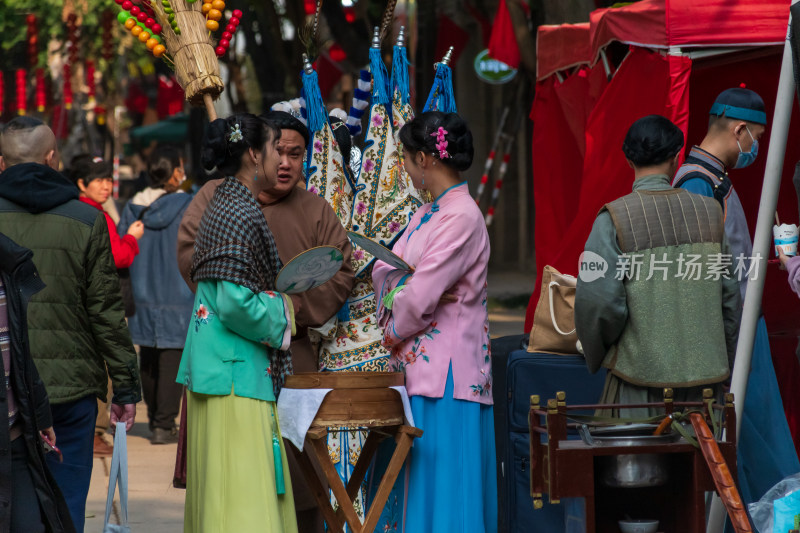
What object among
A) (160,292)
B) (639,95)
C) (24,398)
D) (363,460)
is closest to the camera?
(24,398)

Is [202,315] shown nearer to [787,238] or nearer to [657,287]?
[657,287]

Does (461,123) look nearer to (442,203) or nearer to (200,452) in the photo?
(442,203)

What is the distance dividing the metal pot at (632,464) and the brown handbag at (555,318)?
1.31 meters

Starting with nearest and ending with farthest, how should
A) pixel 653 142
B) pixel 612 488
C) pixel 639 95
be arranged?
1. pixel 612 488
2. pixel 653 142
3. pixel 639 95

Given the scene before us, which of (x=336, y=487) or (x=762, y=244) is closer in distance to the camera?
(x=336, y=487)

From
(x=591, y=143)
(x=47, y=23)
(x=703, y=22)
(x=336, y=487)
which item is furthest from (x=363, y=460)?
(x=47, y=23)

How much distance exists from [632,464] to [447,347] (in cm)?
92

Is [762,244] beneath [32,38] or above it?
beneath

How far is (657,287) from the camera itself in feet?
12.5

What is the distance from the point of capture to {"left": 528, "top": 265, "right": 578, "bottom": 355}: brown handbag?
→ 476cm

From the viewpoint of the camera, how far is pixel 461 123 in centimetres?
417

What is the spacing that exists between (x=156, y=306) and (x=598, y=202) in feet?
11.5

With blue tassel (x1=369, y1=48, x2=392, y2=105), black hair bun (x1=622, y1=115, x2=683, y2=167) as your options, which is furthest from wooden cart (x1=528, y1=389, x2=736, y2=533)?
blue tassel (x1=369, y1=48, x2=392, y2=105)

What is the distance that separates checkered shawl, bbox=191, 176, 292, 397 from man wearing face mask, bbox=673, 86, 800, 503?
1721 mm
